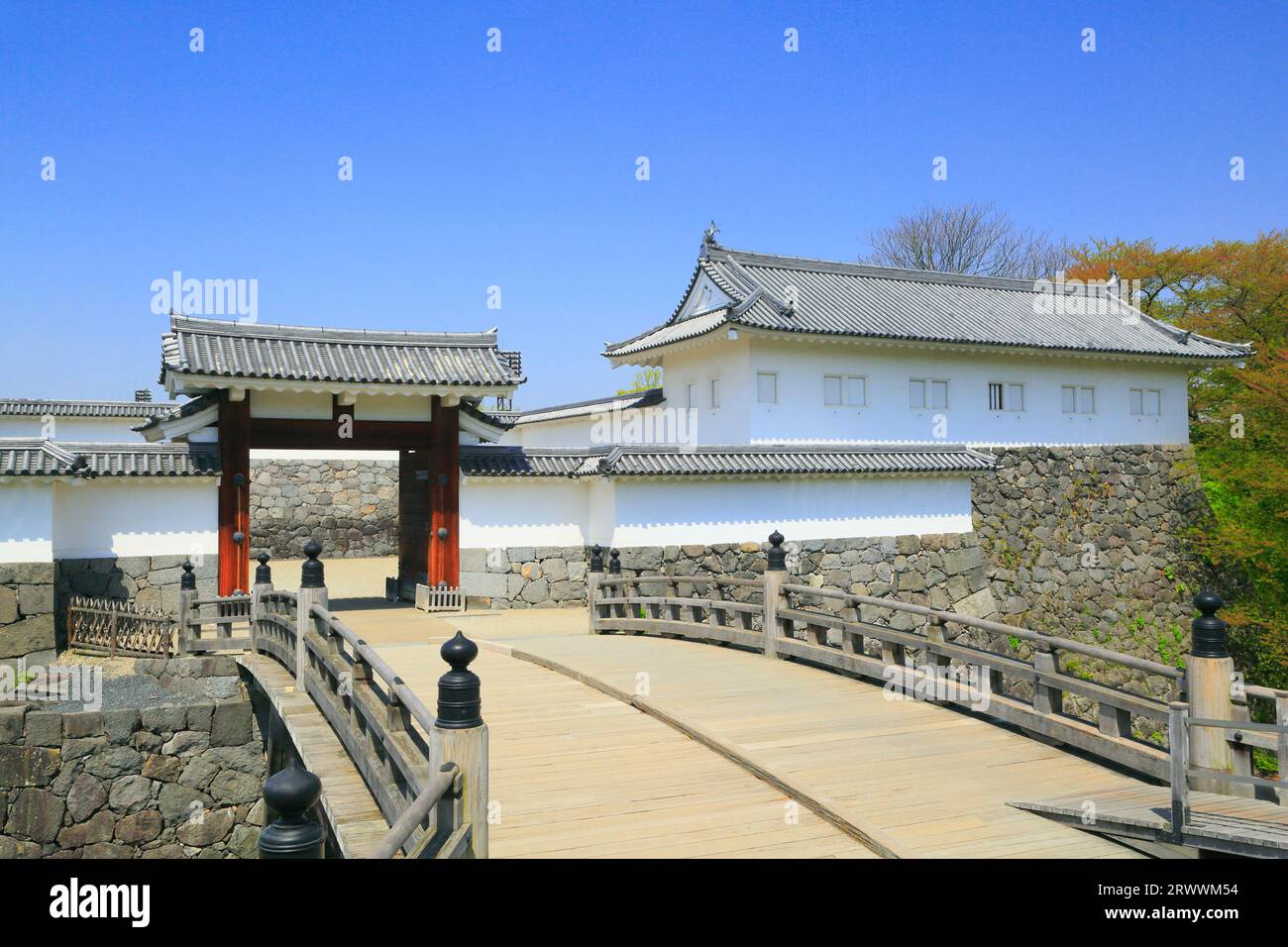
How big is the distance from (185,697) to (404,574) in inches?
256

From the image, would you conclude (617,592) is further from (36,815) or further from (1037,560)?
(1037,560)

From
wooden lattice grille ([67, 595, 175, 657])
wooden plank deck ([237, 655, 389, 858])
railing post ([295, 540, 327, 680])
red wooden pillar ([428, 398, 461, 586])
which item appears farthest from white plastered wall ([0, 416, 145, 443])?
wooden plank deck ([237, 655, 389, 858])

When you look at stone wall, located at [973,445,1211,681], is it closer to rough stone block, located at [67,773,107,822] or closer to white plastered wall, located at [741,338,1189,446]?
white plastered wall, located at [741,338,1189,446]

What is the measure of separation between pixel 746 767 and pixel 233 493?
12669 millimetres

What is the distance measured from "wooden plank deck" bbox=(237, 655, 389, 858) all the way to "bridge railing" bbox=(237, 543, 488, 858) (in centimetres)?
11

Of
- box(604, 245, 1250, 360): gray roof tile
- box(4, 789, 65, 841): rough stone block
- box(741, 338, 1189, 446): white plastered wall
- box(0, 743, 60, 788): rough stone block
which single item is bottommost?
box(4, 789, 65, 841): rough stone block

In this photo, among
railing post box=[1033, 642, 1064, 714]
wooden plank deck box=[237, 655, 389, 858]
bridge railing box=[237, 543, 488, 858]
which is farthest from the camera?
railing post box=[1033, 642, 1064, 714]

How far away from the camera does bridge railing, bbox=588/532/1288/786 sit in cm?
761

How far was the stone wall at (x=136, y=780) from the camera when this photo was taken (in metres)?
13.3

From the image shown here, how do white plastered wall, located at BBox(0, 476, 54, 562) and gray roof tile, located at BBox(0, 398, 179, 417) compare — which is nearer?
white plastered wall, located at BBox(0, 476, 54, 562)

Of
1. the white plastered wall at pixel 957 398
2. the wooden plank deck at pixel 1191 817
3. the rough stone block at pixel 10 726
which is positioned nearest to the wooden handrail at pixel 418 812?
the wooden plank deck at pixel 1191 817

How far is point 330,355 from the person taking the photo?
18.6 m

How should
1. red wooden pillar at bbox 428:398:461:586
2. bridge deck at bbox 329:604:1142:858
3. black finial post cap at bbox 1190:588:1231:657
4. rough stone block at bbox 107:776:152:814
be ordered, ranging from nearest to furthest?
bridge deck at bbox 329:604:1142:858 < black finial post cap at bbox 1190:588:1231:657 < rough stone block at bbox 107:776:152:814 < red wooden pillar at bbox 428:398:461:586

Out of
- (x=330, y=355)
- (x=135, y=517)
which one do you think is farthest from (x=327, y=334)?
(x=135, y=517)
